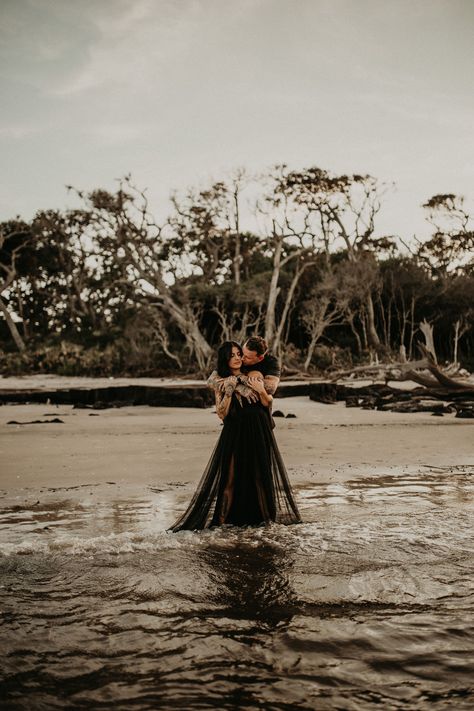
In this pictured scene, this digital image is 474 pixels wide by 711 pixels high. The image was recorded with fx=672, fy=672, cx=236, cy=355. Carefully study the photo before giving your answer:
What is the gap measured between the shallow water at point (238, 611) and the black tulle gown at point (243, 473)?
15 cm

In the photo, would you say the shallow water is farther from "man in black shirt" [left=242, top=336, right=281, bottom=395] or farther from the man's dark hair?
the man's dark hair

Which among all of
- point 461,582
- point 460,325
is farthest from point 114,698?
point 460,325

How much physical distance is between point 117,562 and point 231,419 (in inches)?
53.7

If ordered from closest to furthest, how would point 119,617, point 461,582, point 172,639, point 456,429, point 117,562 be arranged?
point 172,639
point 119,617
point 461,582
point 117,562
point 456,429

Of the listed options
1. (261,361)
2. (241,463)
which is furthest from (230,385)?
(241,463)

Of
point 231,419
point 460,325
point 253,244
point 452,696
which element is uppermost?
point 253,244

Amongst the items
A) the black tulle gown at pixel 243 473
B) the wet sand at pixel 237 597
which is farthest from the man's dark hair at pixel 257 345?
the wet sand at pixel 237 597

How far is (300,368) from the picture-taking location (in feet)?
82.2

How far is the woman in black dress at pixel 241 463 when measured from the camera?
500 centimetres

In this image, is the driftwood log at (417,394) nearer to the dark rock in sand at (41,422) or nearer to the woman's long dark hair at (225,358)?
the dark rock in sand at (41,422)

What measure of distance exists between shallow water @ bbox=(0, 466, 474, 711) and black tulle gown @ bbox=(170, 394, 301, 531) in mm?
154

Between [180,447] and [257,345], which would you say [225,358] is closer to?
[257,345]

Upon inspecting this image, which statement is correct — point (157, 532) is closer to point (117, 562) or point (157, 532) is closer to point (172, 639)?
point (117, 562)

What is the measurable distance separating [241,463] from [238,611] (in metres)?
1.66
